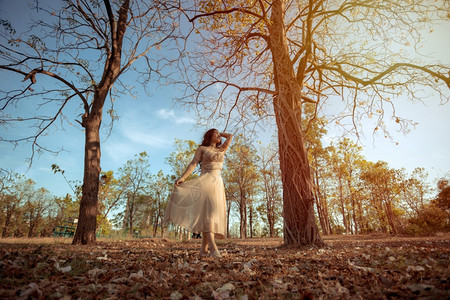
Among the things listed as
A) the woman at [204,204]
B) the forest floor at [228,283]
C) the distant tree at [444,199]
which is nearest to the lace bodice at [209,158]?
the woman at [204,204]

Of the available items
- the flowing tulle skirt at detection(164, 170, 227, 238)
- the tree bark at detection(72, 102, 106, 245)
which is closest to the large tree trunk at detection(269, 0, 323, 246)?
the flowing tulle skirt at detection(164, 170, 227, 238)

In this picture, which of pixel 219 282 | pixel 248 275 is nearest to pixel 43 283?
pixel 219 282

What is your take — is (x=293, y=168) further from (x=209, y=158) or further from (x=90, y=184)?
(x=90, y=184)

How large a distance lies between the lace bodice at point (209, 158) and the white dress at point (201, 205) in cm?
2

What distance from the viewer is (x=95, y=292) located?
191cm

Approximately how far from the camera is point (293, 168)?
590cm

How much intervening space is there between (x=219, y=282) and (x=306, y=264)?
145cm

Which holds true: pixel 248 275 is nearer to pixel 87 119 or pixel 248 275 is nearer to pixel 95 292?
pixel 95 292

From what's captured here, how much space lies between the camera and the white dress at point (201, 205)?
13.5 feet

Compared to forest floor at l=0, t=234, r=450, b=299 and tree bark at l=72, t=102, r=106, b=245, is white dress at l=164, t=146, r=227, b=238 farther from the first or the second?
tree bark at l=72, t=102, r=106, b=245

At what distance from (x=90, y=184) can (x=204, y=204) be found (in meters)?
4.81

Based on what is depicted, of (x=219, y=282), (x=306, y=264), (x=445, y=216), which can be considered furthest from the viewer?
(x=445, y=216)

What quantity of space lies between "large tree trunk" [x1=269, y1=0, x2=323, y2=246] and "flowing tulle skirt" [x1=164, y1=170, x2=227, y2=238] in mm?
2219

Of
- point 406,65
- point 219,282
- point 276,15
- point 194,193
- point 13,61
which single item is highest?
point 276,15
